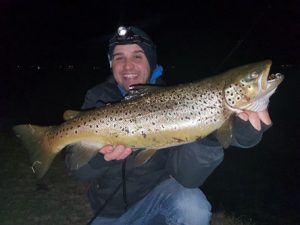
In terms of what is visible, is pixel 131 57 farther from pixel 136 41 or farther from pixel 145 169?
pixel 145 169

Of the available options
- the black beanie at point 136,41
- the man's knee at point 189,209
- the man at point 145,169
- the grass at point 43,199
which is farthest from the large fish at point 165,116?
the grass at point 43,199

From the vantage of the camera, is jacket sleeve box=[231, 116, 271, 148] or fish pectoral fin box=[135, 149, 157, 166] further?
fish pectoral fin box=[135, 149, 157, 166]

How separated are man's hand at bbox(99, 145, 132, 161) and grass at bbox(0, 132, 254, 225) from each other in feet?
6.23

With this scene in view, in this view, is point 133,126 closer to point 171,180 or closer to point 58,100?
point 171,180

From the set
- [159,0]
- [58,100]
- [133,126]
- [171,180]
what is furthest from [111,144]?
[159,0]

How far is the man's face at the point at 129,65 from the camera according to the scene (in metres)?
3.80

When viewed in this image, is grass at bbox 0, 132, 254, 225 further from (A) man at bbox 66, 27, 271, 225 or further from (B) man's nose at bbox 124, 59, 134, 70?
(B) man's nose at bbox 124, 59, 134, 70

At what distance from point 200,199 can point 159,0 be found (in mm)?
109266

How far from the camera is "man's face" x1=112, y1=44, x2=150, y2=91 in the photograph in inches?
150

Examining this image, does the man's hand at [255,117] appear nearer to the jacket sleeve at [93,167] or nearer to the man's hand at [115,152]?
the man's hand at [115,152]

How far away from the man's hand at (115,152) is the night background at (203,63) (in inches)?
52.2

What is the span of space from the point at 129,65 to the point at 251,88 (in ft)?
4.35

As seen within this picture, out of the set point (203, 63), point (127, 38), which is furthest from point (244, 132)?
point (203, 63)

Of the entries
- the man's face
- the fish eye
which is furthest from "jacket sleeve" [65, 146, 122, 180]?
the fish eye
